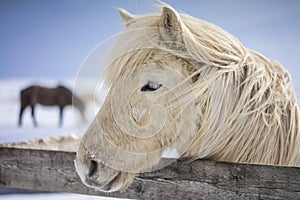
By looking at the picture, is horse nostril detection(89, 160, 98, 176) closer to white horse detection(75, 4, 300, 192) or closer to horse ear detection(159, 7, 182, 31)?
white horse detection(75, 4, 300, 192)

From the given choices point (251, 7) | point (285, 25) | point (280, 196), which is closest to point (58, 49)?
point (251, 7)

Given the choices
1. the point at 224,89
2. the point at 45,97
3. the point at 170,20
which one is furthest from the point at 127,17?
the point at 45,97

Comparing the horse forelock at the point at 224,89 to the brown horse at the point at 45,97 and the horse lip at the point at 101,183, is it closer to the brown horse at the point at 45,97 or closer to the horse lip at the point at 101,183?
the horse lip at the point at 101,183

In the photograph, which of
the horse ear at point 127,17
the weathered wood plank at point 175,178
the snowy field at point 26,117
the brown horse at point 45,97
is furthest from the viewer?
the brown horse at point 45,97

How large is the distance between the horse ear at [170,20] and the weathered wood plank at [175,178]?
253mm

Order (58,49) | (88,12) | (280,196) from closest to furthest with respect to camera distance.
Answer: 1. (280,196)
2. (88,12)
3. (58,49)

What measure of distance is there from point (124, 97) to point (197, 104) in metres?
0.13

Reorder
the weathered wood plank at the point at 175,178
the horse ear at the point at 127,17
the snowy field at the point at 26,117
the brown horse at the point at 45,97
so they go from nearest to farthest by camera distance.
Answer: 1. the weathered wood plank at the point at 175,178
2. the horse ear at the point at 127,17
3. the snowy field at the point at 26,117
4. the brown horse at the point at 45,97

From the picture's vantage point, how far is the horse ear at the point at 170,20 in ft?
2.00

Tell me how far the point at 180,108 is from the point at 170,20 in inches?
6.2

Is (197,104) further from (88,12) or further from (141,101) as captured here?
(88,12)

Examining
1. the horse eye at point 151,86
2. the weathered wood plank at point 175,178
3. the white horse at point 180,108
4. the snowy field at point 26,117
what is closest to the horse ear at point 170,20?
the white horse at point 180,108

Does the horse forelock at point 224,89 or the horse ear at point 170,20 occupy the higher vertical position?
the horse ear at point 170,20

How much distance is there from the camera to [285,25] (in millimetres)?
1489
